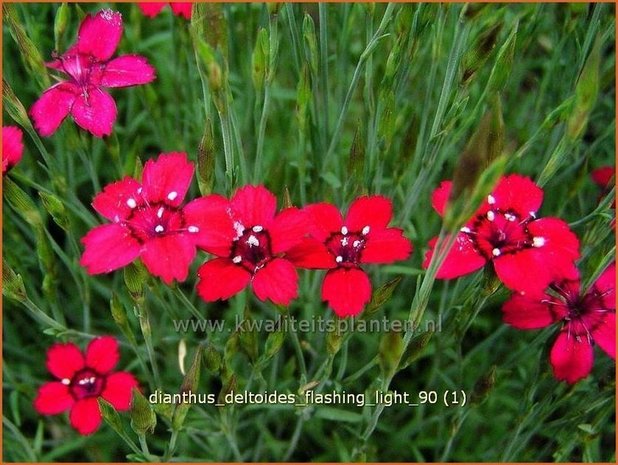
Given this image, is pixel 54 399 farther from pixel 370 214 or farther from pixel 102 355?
pixel 370 214

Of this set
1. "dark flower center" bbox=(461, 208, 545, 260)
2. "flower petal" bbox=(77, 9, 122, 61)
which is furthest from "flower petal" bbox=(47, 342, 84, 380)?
"dark flower center" bbox=(461, 208, 545, 260)

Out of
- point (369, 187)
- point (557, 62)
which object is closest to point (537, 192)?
point (369, 187)

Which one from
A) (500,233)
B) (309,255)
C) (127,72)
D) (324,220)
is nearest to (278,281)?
(309,255)

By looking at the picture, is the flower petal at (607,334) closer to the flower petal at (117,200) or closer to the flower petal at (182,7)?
the flower petal at (117,200)

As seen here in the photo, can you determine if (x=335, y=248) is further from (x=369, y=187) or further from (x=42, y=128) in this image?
(x=42, y=128)

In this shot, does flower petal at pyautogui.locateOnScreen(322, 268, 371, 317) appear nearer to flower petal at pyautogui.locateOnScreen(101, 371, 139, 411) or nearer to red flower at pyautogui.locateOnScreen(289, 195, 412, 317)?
red flower at pyautogui.locateOnScreen(289, 195, 412, 317)
